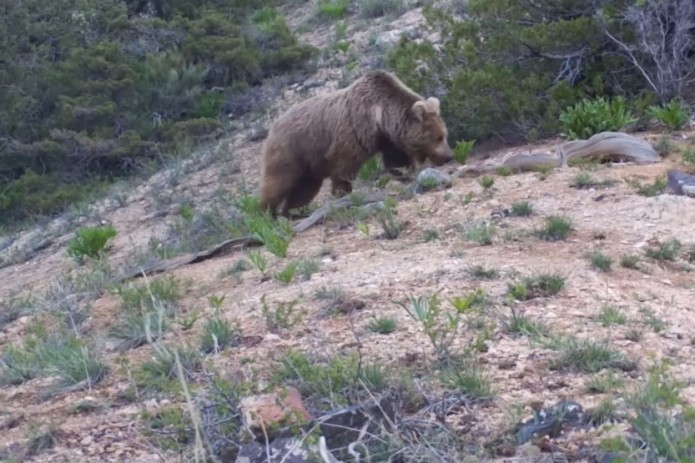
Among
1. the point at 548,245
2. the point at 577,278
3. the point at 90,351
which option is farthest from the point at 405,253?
the point at 90,351

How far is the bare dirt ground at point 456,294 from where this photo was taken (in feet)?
18.7

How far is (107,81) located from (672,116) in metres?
9.32

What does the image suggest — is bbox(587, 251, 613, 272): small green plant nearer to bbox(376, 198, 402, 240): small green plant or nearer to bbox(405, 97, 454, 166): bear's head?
bbox(376, 198, 402, 240): small green plant

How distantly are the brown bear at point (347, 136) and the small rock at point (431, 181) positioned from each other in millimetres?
764

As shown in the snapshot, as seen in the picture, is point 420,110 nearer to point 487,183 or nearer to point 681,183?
point 487,183

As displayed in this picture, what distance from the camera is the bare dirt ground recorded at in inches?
224

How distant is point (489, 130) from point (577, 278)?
5357mm

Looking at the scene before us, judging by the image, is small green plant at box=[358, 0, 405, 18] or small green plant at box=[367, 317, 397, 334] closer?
small green plant at box=[367, 317, 397, 334]

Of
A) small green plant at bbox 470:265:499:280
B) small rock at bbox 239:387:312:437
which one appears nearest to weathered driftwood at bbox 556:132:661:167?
small green plant at bbox 470:265:499:280

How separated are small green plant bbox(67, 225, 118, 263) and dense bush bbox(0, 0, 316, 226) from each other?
550 centimetres

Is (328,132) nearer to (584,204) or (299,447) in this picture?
(584,204)

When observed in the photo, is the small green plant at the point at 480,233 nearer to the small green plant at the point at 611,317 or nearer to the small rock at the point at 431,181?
the small rock at the point at 431,181

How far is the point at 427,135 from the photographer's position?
36.3ft

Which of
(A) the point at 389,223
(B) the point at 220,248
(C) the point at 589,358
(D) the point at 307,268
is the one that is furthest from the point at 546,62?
(C) the point at 589,358
